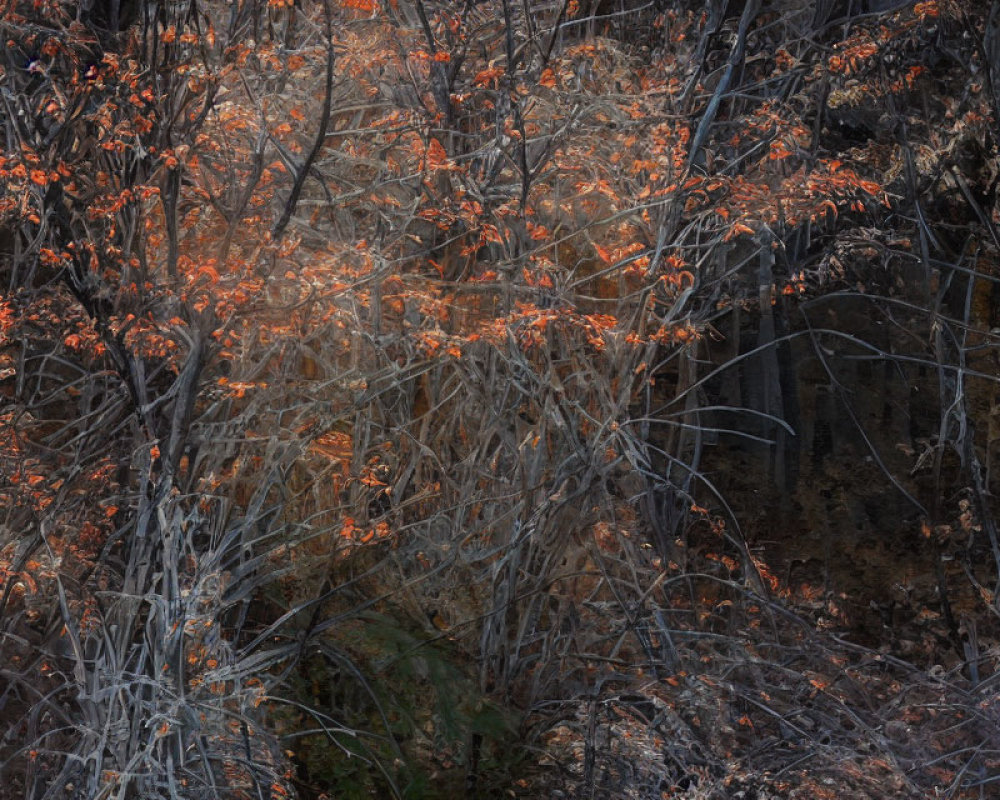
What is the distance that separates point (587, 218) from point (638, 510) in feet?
6.64

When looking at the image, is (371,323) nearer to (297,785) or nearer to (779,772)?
(297,785)

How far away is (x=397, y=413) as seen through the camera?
24.6 feet

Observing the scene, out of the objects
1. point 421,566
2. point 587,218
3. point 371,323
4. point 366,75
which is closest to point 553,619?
point 421,566

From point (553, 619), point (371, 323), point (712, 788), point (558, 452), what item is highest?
point (371, 323)

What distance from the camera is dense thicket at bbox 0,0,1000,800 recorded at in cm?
580

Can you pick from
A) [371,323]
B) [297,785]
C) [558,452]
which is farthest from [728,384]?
[297,785]

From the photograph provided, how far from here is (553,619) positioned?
707cm

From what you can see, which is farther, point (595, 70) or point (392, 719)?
point (595, 70)

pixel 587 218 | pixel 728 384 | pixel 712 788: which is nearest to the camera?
pixel 712 788

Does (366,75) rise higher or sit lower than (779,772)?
higher

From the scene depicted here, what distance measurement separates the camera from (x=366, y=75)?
7.04 meters

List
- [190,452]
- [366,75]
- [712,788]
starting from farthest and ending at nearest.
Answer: [366,75]
[712,788]
[190,452]

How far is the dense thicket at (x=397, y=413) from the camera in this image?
5.80m

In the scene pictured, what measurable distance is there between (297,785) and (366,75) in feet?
14.1
